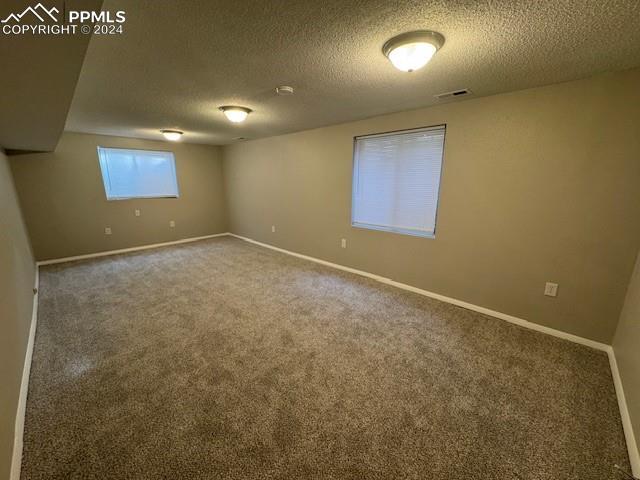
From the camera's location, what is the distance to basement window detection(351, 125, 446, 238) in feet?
9.43

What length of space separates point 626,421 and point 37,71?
364 centimetres

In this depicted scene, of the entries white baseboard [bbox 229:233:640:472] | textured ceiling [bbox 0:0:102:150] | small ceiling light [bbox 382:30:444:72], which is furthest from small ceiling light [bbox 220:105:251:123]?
white baseboard [bbox 229:233:640:472]

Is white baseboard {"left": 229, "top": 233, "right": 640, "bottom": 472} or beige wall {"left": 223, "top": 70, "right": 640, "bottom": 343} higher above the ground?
beige wall {"left": 223, "top": 70, "right": 640, "bottom": 343}

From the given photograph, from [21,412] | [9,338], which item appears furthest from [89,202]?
[21,412]

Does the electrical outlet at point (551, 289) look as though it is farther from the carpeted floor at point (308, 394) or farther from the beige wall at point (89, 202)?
the beige wall at point (89, 202)

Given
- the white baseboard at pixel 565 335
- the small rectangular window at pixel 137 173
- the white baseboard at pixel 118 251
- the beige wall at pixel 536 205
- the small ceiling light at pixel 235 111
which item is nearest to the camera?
the white baseboard at pixel 565 335

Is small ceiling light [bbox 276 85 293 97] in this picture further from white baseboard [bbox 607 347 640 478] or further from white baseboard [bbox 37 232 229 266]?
white baseboard [bbox 37 232 229 266]

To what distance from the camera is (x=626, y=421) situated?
4.65 feet

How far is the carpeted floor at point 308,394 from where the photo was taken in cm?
125

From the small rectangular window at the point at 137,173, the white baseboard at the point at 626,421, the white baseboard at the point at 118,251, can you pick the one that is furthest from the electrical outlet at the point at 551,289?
the small rectangular window at the point at 137,173

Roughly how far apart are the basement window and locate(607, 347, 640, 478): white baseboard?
1735mm

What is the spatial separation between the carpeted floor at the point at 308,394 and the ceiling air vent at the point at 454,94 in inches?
84.7

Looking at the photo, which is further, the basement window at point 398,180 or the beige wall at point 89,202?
the beige wall at point 89,202

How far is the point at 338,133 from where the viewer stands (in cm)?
361
